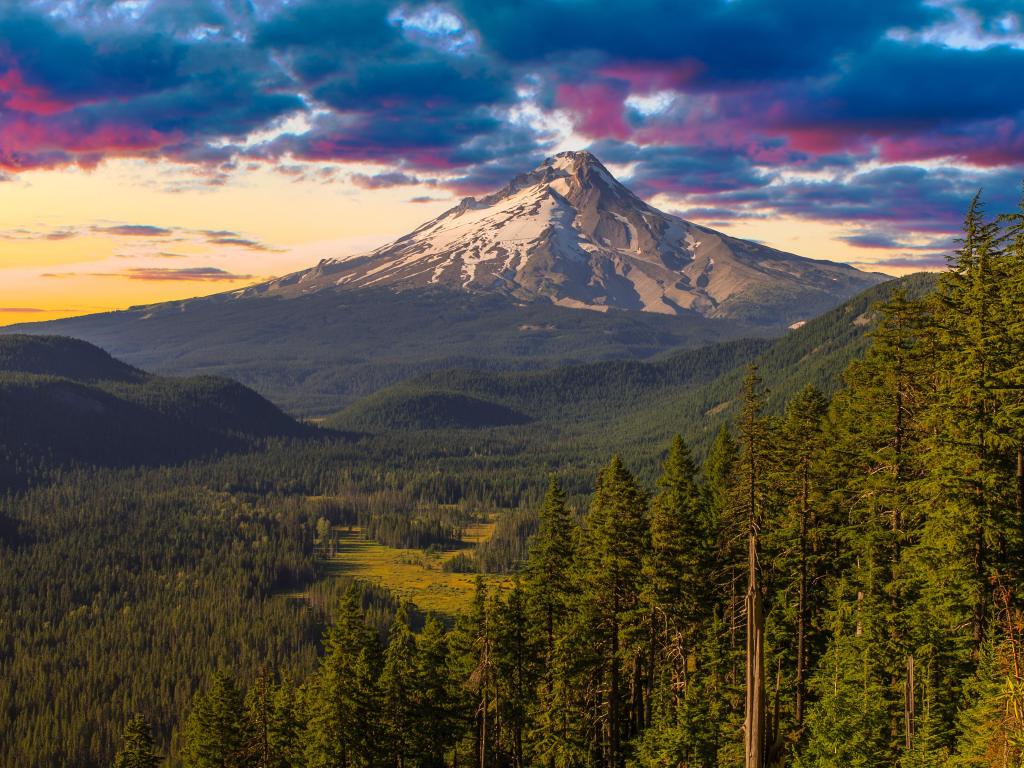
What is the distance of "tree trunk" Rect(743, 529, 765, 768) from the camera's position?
28.1ft

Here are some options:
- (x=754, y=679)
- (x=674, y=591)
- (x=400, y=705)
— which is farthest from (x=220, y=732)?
(x=754, y=679)

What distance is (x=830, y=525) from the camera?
5231cm

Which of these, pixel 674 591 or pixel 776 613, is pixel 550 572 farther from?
pixel 776 613

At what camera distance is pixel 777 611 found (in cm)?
5238

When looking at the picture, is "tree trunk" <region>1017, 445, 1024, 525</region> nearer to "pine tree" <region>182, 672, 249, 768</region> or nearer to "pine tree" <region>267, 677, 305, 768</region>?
"pine tree" <region>267, 677, 305, 768</region>

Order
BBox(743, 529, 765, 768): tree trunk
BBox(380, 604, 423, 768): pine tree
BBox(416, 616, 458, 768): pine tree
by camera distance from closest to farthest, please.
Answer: BBox(743, 529, 765, 768): tree trunk, BBox(380, 604, 423, 768): pine tree, BBox(416, 616, 458, 768): pine tree

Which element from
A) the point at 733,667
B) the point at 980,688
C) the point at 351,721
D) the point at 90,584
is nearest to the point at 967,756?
the point at 980,688

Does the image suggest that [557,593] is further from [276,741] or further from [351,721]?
[276,741]

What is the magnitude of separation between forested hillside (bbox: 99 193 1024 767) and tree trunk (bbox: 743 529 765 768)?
22.5m

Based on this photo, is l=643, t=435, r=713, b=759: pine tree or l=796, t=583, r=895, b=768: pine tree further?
l=643, t=435, r=713, b=759: pine tree

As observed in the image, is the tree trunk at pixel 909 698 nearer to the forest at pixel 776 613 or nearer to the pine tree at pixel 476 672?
the forest at pixel 776 613

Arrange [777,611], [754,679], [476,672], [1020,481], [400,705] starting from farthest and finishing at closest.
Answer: [400,705] → [476,672] → [777,611] → [1020,481] → [754,679]

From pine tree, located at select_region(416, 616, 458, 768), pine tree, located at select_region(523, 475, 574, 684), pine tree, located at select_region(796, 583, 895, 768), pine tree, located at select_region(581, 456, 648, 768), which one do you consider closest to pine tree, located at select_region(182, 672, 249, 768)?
pine tree, located at select_region(416, 616, 458, 768)

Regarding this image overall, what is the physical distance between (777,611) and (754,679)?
153 ft
